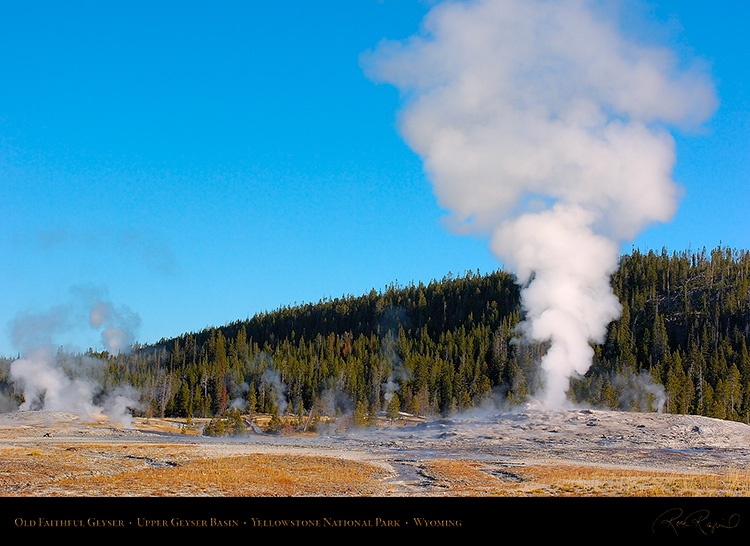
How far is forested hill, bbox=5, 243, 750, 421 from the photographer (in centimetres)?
11138

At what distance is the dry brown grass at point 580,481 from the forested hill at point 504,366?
2177 inches

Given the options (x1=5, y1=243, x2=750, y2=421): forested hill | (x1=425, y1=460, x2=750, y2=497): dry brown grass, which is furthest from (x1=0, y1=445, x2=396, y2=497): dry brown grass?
(x1=5, y1=243, x2=750, y2=421): forested hill

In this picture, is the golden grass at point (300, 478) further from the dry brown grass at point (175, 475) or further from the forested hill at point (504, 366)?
the forested hill at point (504, 366)

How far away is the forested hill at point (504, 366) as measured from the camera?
4385 inches

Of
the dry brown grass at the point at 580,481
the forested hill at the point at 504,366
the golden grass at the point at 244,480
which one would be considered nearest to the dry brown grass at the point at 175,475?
the golden grass at the point at 244,480

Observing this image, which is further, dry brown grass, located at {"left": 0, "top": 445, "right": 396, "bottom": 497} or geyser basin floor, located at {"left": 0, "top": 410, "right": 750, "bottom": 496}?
geyser basin floor, located at {"left": 0, "top": 410, "right": 750, "bottom": 496}

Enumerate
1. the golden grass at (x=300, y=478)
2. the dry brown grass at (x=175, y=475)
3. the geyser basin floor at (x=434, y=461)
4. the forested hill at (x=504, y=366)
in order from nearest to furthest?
the dry brown grass at (x=175, y=475) → the golden grass at (x=300, y=478) → the geyser basin floor at (x=434, y=461) → the forested hill at (x=504, y=366)

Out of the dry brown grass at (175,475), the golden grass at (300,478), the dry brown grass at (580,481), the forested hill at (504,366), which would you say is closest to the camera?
the dry brown grass at (175,475)

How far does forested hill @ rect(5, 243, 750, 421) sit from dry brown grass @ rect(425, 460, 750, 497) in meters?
55.3

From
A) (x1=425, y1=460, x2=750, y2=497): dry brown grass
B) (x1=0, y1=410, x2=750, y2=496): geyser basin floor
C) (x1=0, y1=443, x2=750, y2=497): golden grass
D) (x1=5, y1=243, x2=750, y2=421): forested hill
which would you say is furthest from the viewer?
(x1=5, y1=243, x2=750, y2=421): forested hill

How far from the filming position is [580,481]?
122ft

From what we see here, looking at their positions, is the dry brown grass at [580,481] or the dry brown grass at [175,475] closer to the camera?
the dry brown grass at [175,475]

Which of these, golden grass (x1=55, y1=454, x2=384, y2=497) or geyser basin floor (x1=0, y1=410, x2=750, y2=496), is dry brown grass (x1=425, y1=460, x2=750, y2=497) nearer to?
geyser basin floor (x1=0, y1=410, x2=750, y2=496)
